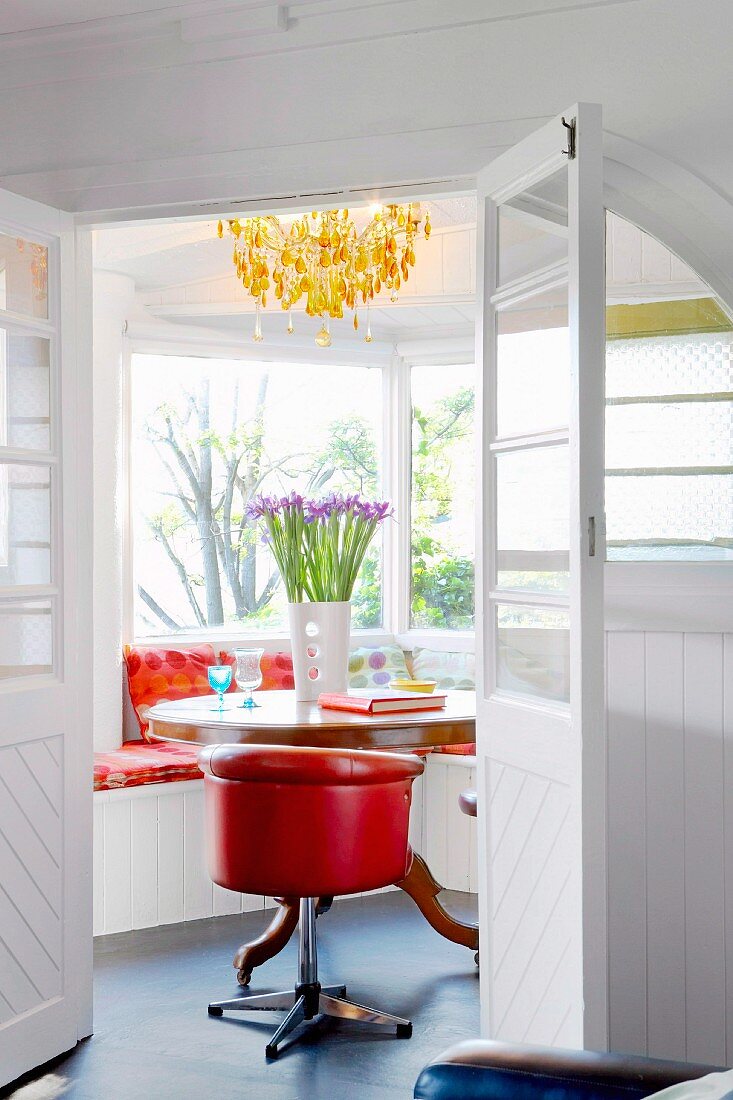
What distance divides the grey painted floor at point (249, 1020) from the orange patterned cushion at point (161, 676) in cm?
111

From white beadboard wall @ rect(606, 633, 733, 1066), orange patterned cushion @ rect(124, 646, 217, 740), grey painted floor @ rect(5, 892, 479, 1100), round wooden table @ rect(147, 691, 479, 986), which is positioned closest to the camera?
white beadboard wall @ rect(606, 633, 733, 1066)

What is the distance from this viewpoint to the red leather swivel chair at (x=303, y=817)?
2.96 meters

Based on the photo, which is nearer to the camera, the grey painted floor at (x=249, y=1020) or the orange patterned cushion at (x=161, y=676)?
the grey painted floor at (x=249, y=1020)

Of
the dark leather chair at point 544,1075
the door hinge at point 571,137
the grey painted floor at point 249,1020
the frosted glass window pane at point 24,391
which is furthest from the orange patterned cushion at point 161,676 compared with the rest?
the dark leather chair at point 544,1075

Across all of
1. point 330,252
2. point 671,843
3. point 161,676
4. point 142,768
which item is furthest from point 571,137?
point 161,676

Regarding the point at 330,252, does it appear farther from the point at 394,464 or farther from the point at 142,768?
the point at 142,768

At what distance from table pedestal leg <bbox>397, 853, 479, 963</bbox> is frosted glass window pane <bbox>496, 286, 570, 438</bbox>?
1.86 meters

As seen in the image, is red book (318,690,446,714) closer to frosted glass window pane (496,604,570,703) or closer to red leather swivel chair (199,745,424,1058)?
red leather swivel chair (199,745,424,1058)

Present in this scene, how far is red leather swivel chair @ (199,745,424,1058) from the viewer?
2.96 meters

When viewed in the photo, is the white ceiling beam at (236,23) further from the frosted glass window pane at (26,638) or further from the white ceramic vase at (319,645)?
the white ceramic vase at (319,645)

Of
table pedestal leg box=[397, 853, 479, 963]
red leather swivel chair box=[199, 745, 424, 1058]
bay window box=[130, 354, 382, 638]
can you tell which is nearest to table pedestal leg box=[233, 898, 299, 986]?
table pedestal leg box=[397, 853, 479, 963]

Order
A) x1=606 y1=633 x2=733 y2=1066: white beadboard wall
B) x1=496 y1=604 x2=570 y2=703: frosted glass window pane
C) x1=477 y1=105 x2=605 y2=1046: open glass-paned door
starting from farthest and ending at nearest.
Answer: x1=606 y1=633 x2=733 y2=1066: white beadboard wall, x1=496 y1=604 x2=570 y2=703: frosted glass window pane, x1=477 y1=105 x2=605 y2=1046: open glass-paned door

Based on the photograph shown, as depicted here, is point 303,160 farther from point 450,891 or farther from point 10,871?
point 450,891

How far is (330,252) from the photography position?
14.1 ft
